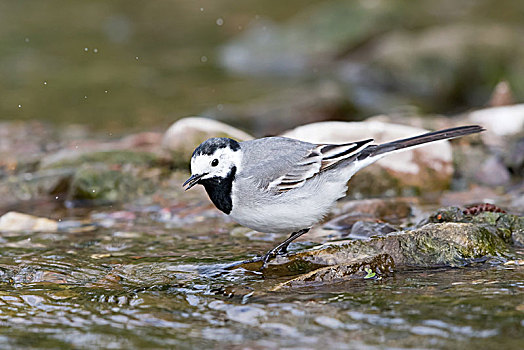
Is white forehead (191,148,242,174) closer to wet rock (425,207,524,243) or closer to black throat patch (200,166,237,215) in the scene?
black throat patch (200,166,237,215)

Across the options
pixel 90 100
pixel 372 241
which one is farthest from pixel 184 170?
pixel 90 100

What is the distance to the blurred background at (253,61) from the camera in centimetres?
1299

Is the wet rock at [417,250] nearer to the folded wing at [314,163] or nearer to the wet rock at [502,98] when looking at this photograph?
the folded wing at [314,163]

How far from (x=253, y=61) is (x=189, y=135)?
9.61 meters

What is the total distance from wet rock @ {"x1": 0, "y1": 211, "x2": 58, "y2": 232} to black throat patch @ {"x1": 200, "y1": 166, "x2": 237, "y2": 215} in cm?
247

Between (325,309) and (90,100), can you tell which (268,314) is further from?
(90,100)

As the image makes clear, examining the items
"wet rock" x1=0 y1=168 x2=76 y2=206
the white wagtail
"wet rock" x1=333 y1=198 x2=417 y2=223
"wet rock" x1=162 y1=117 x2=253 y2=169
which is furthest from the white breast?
"wet rock" x1=0 y1=168 x2=76 y2=206

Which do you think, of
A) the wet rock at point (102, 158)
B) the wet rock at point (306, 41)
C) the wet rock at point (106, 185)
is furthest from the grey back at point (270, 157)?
the wet rock at point (306, 41)

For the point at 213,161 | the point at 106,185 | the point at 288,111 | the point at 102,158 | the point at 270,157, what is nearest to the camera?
the point at 213,161

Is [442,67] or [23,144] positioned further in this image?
[442,67]

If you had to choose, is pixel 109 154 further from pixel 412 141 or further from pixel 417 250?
pixel 417 250

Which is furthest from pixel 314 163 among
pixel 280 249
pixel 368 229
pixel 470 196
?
pixel 470 196

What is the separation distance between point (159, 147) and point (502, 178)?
4386 mm

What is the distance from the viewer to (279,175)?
5.52 metres
